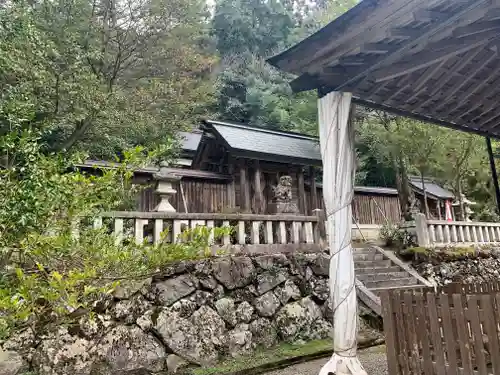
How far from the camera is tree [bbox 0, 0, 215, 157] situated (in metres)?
7.30

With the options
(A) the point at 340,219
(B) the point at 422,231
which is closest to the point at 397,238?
(B) the point at 422,231

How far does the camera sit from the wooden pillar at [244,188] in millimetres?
11102

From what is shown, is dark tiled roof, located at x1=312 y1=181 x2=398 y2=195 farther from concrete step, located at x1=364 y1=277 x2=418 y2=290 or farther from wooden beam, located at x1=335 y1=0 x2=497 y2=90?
wooden beam, located at x1=335 y1=0 x2=497 y2=90

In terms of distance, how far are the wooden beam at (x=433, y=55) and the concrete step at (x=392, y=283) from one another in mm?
5016

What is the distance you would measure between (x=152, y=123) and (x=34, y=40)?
4624mm

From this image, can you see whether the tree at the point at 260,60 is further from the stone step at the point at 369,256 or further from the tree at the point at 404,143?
the stone step at the point at 369,256

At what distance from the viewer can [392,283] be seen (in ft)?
25.8

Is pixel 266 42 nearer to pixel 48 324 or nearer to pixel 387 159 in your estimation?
pixel 387 159

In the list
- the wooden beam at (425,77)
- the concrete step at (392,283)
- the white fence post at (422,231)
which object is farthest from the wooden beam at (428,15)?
the white fence post at (422,231)

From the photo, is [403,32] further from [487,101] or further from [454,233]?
[454,233]

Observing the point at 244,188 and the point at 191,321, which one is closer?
the point at 191,321

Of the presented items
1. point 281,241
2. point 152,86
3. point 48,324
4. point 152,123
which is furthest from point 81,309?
point 152,86

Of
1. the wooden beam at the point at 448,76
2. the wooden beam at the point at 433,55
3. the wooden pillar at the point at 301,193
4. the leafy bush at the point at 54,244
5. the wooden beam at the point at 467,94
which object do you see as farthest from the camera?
the wooden pillar at the point at 301,193

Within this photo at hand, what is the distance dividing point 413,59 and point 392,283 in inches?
226
